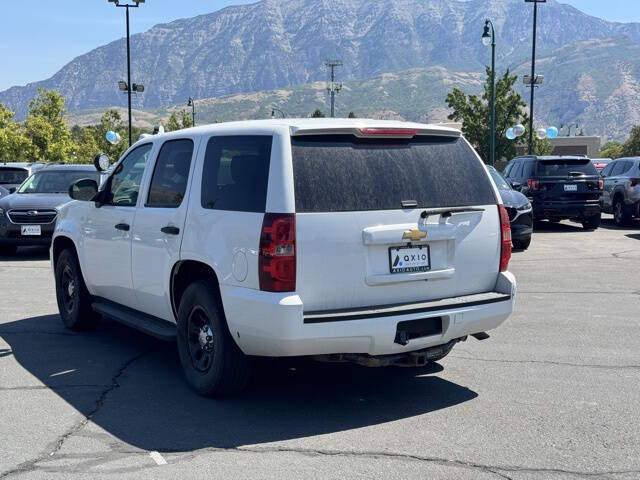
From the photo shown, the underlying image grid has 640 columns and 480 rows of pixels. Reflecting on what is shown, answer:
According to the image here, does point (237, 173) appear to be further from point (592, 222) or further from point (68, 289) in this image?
point (592, 222)

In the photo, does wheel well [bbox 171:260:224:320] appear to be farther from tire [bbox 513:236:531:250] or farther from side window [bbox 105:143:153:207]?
tire [bbox 513:236:531:250]

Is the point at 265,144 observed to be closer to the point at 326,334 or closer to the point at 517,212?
the point at 326,334

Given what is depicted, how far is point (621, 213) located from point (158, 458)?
1755 cm

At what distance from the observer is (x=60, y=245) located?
831 cm

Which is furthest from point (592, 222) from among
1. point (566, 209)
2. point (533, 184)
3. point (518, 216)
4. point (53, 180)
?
point (53, 180)

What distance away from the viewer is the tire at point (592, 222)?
18.8m

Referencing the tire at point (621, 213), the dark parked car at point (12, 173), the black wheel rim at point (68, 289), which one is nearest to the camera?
the black wheel rim at point (68, 289)

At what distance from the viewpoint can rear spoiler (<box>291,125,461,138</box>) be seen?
518cm

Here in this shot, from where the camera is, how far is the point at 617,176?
20688 millimetres

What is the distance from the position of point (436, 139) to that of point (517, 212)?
903cm

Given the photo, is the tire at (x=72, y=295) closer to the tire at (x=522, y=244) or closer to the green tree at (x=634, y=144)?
the tire at (x=522, y=244)

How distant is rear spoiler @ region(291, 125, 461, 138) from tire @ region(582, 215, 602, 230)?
46.2ft

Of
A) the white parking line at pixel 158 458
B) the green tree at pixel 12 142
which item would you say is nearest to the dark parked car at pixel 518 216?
the white parking line at pixel 158 458

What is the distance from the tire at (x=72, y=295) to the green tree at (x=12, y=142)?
40.9 metres
